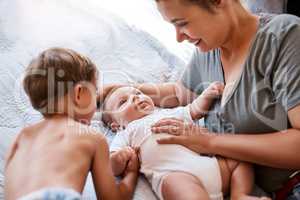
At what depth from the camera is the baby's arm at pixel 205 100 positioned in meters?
1.37

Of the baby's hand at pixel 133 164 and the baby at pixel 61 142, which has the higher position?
the baby at pixel 61 142

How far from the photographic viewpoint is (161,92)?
1.68 meters

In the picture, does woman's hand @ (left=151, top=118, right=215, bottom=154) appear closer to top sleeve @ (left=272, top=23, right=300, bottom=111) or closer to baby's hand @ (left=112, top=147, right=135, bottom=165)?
baby's hand @ (left=112, top=147, right=135, bottom=165)

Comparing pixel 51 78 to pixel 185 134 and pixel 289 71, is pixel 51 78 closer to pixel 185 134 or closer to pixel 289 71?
pixel 185 134

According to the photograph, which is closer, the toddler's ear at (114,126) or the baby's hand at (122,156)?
the baby's hand at (122,156)

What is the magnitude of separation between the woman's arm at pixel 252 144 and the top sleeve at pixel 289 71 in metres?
0.03

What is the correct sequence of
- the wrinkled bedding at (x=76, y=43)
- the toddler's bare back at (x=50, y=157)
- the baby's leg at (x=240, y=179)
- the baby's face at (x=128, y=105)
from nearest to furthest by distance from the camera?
the toddler's bare back at (x=50, y=157) → the baby's leg at (x=240, y=179) → the baby's face at (x=128, y=105) → the wrinkled bedding at (x=76, y=43)

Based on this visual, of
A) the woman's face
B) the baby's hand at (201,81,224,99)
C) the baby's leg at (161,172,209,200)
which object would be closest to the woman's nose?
the woman's face

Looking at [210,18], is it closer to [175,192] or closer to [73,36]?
[175,192]

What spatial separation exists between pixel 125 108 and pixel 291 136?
638mm

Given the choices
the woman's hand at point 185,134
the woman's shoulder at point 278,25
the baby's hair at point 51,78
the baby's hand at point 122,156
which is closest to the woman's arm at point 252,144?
the woman's hand at point 185,134

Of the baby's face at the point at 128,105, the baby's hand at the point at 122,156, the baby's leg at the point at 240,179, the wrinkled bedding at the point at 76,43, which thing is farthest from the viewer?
the wrinkled bedding at the point at 76,43

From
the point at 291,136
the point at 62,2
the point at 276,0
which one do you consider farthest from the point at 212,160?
the point at 62,2

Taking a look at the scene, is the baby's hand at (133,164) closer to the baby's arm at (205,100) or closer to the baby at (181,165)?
the baby at (181,165)
